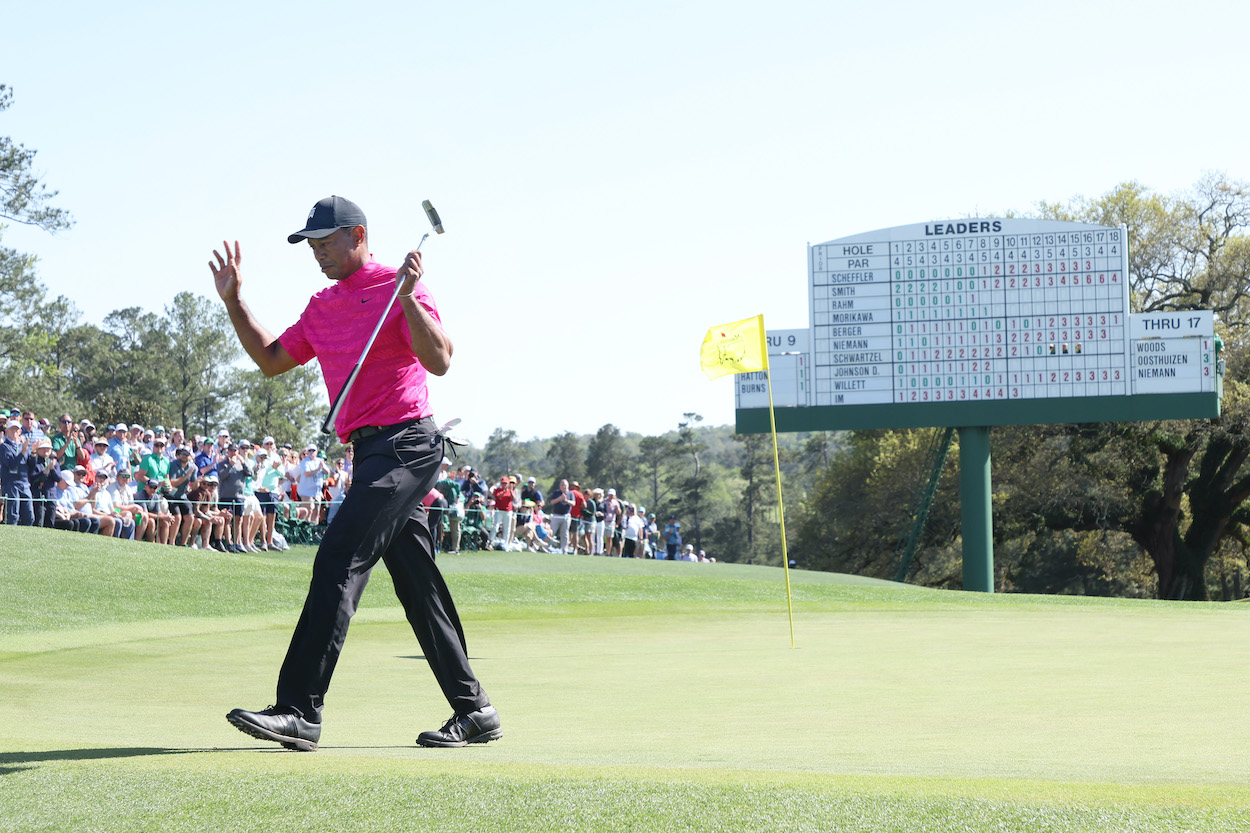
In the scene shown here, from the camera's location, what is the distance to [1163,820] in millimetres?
3203

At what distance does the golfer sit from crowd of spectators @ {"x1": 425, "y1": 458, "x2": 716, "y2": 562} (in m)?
17.5

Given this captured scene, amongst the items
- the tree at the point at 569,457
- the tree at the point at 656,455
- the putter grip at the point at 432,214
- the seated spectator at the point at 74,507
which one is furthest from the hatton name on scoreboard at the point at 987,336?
the tree at the point at 569,457

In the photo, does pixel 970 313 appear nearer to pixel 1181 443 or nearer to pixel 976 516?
pixel 976 516

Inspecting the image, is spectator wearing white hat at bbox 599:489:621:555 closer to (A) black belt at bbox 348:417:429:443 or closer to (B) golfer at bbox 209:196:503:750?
(B) golfer at bbox 209:196:503:750

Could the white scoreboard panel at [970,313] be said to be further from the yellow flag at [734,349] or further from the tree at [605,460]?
the tree at [605,460]

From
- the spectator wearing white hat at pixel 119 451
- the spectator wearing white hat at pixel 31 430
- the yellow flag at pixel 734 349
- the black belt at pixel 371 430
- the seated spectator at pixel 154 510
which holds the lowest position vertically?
the seated spectator at pixel 154 510

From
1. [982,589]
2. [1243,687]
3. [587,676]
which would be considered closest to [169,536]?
[587,676]

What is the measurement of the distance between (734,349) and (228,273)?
998 centimetres

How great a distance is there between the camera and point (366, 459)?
16.7 ft

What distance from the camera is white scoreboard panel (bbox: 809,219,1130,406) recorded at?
29.4 metres

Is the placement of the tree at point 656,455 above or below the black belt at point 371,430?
above

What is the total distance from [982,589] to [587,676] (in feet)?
81.3

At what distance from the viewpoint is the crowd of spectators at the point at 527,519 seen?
25.8 m

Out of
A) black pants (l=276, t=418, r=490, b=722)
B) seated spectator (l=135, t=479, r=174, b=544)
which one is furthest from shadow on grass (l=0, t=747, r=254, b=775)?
seated spectator (l=135, t=479, r=174, b=544)
